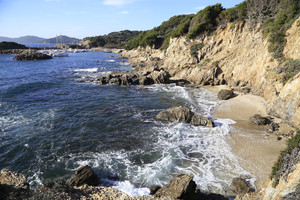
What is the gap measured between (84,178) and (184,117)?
39.3 ft

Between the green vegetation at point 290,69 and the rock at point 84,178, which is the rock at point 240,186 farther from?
the green vegetation at point 290,69

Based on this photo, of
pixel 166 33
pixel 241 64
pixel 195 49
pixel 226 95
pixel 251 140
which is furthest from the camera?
pixel 166 33

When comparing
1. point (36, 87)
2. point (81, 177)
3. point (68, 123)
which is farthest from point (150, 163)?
point (36, 87)

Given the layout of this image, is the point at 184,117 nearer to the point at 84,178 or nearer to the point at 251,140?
the point at 251,140

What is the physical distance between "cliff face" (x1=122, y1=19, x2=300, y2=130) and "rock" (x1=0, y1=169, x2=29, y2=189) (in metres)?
21.3

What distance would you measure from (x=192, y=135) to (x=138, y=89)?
60.6ft

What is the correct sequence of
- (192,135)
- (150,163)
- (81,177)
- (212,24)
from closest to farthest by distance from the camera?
(81,177) < (150,163) < (192,135) < (212,24)

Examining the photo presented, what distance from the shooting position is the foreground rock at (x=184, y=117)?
60.7 feet

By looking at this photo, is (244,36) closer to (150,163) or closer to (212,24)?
(212,24)

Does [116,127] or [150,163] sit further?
[116,127]

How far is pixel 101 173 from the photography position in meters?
12.1

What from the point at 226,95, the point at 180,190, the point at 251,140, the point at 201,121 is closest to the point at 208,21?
the point at 226,95

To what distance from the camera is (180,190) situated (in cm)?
880

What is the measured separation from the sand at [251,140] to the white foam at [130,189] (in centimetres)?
701
